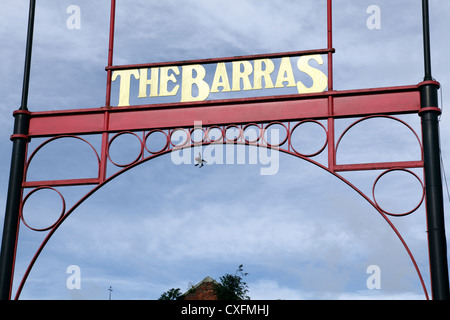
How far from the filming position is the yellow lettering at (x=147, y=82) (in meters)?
13.0

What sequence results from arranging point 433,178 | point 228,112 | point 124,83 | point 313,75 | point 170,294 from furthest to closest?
point 170,294, point 124,83, point 228,112, point 313,75, point 433,178

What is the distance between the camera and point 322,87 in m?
12.4

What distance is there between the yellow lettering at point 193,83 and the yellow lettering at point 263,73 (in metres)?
0.94

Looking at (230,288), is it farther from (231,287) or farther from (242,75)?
(242,75)

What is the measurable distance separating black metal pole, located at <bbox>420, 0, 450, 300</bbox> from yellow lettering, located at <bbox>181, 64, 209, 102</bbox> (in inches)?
151

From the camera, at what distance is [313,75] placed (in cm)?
1252

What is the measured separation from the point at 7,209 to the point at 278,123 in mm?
5215

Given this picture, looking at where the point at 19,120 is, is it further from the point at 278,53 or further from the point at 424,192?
the point at 424,192

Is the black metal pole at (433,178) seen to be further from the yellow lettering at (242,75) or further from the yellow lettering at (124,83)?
the yellow lettering at (124,83)

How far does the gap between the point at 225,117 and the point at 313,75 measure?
1.74 metres

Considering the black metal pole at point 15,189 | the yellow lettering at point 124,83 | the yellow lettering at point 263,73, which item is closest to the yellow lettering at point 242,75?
the yellow lettering at point 263,73

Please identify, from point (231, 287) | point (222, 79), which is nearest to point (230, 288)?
point (231, 287)

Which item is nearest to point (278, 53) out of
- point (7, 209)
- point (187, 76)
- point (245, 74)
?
point (245, 74)
